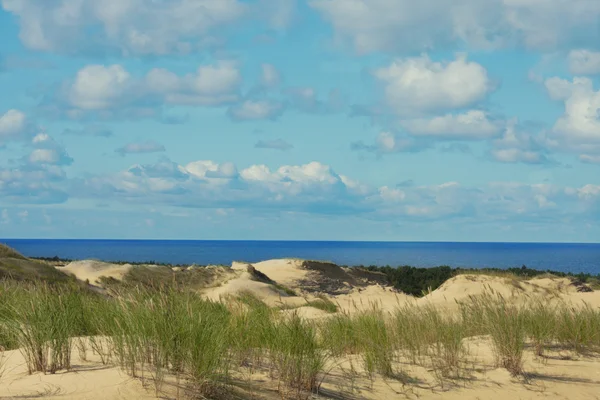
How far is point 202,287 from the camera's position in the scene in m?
27.9

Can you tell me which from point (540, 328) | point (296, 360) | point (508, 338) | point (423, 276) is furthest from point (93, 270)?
point (296, 360)

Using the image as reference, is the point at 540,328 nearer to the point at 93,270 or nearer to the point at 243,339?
the point at 243,339

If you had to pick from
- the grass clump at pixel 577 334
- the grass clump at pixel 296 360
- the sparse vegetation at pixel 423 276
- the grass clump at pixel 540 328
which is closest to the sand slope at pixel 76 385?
the grass clump at pixel 296 360

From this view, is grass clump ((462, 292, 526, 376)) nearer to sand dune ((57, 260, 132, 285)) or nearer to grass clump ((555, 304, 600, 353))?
grass clump ((555, 304, 600, 353))

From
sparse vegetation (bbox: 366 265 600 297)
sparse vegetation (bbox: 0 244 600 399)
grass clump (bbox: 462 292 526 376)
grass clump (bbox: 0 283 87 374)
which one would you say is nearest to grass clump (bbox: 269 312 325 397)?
sparse vegetation (bbox: 0 244 600 399)

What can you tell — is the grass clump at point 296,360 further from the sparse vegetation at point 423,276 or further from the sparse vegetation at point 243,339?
the sparse vegetation at point 423,276

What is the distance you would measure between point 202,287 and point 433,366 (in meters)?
20.6

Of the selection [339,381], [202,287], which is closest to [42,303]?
[339,381]

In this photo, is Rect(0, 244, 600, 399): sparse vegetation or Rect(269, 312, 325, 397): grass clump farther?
Rect(269, 312, 325, 397): grass clump

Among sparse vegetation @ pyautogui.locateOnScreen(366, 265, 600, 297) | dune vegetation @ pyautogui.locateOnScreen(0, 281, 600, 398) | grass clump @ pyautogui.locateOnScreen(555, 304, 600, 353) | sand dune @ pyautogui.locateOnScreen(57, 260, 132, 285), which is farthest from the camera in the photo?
sparse vegetation @ pyautogui.locateOnScreen(366, 265, 600, 297)

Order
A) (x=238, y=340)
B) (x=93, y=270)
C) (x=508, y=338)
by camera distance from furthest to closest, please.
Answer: (x=93, y=270) → (x=508, y=338) → (x=238, y=340)

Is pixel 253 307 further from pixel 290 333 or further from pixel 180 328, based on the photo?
pixel 180 328

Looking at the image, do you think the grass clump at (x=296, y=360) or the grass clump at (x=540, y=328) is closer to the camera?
the grass clump at (x=296, y=360)

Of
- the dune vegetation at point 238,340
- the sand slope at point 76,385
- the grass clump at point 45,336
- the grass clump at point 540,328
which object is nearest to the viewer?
the sand slope at point 76,385
